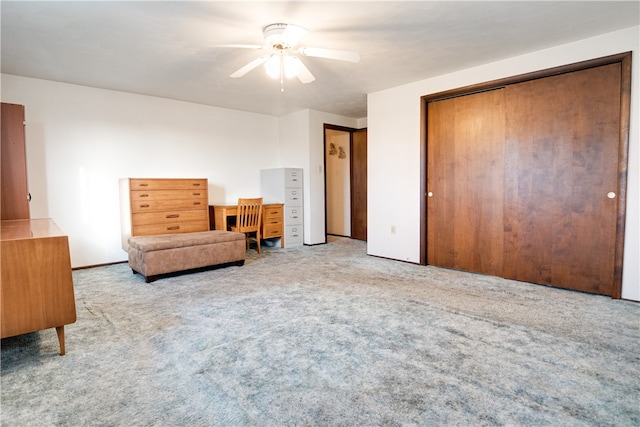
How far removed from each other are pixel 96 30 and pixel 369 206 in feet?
11.7

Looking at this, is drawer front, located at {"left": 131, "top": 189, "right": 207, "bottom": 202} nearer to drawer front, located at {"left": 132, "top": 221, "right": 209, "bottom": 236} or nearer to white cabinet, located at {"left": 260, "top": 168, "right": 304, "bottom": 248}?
drawer front, located at {"left": 132, "top": 221, "right": 209, "bottom": 236}

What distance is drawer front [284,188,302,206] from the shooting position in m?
5.51

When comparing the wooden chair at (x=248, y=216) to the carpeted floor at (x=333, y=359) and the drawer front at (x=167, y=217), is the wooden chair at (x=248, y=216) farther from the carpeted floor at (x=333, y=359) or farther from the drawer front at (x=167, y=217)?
the carpeted floor at (x=333, y=359)

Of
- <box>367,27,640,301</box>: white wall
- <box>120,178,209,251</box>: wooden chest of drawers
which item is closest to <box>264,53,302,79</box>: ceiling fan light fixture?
<box>367,27,640,301</box>: white wall

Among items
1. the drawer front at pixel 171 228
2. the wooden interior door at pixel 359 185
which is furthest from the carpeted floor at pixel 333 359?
the wooden interior door at pixel 359 185

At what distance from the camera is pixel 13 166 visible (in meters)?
3.05

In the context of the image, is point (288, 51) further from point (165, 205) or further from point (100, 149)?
point (100, 149)

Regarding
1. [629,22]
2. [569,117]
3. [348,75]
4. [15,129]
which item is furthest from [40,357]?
[629,22]

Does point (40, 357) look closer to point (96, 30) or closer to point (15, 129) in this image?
point (15, 129)

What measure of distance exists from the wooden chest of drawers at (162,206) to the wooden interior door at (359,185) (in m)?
2.84

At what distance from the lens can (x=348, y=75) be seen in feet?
12.7

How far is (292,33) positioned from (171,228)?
10.2 ft

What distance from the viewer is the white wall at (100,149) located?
13.0 ft

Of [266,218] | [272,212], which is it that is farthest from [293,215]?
[266,218]
